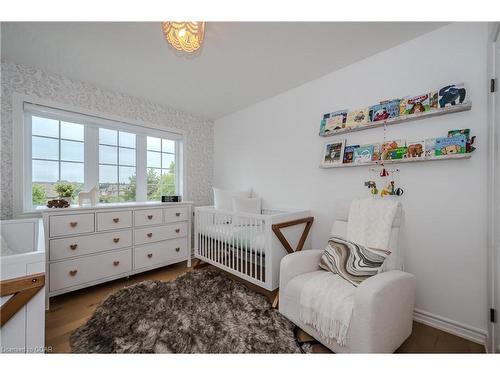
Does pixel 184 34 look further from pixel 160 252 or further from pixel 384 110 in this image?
pixel 160 252

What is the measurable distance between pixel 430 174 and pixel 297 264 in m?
1.23

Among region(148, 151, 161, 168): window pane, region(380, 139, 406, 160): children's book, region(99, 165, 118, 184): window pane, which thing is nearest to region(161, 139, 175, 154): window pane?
region(148, 151, 161, 168): window pane

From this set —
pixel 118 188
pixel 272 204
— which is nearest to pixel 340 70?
pixel 272 204

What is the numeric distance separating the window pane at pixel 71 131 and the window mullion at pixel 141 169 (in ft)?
2.04

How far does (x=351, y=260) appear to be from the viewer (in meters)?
1.49

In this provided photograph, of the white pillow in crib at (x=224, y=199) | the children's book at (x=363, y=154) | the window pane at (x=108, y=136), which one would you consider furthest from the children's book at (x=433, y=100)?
the window pane at (x=108, y=136)

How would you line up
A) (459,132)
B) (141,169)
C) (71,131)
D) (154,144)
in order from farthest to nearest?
(154,144), (141,169), (71,131), (459,132)

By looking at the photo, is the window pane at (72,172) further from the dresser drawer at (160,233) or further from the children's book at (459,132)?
the children's book at (459,132)

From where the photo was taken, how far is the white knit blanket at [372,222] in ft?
4.83

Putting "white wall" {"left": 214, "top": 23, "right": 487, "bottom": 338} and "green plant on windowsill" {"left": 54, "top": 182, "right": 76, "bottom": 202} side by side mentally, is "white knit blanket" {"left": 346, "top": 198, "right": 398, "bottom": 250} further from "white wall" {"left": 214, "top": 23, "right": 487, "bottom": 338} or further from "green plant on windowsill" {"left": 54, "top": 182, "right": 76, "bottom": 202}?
"green plant on windowsill" {"left": 54, "top": 182, "right": 76, "bottom": 202}

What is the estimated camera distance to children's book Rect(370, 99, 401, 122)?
5.63 ft

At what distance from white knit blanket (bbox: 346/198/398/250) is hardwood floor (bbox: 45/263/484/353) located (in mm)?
669

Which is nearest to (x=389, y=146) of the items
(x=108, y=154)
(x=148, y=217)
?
(x=148, y=217)
